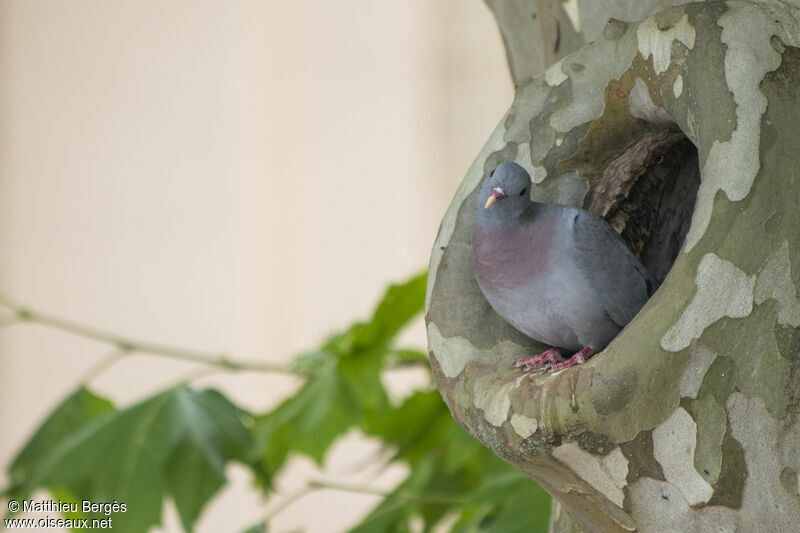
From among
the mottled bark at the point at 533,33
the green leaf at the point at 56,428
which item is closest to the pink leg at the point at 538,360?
the mottled bark at the point at 533,33

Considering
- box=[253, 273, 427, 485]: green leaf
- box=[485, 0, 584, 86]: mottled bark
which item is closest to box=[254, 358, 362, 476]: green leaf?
box=[253, 273, 427, 485]: green leaf

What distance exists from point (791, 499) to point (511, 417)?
0.10 m

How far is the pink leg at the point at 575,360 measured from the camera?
360 millimetres

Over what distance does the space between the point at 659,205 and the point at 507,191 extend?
12cm

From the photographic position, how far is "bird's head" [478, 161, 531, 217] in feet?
1.21

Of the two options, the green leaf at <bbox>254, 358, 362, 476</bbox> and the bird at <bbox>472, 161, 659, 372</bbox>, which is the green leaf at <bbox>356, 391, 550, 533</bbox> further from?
the bird at <bbox>472, 161, 659, 372</bbox>

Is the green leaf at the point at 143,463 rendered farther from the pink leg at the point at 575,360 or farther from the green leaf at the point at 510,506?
the pink leg at the point at 575,360

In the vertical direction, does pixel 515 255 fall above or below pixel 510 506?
above

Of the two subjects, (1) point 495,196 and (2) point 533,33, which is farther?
(2) point 533,33

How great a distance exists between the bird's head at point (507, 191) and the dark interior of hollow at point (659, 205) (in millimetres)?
77

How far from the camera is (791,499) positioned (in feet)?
1.05

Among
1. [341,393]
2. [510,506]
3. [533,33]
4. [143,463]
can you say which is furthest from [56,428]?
[533,33]

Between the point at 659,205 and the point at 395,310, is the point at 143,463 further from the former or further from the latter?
the point at 659,205

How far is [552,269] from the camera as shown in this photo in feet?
1.22
